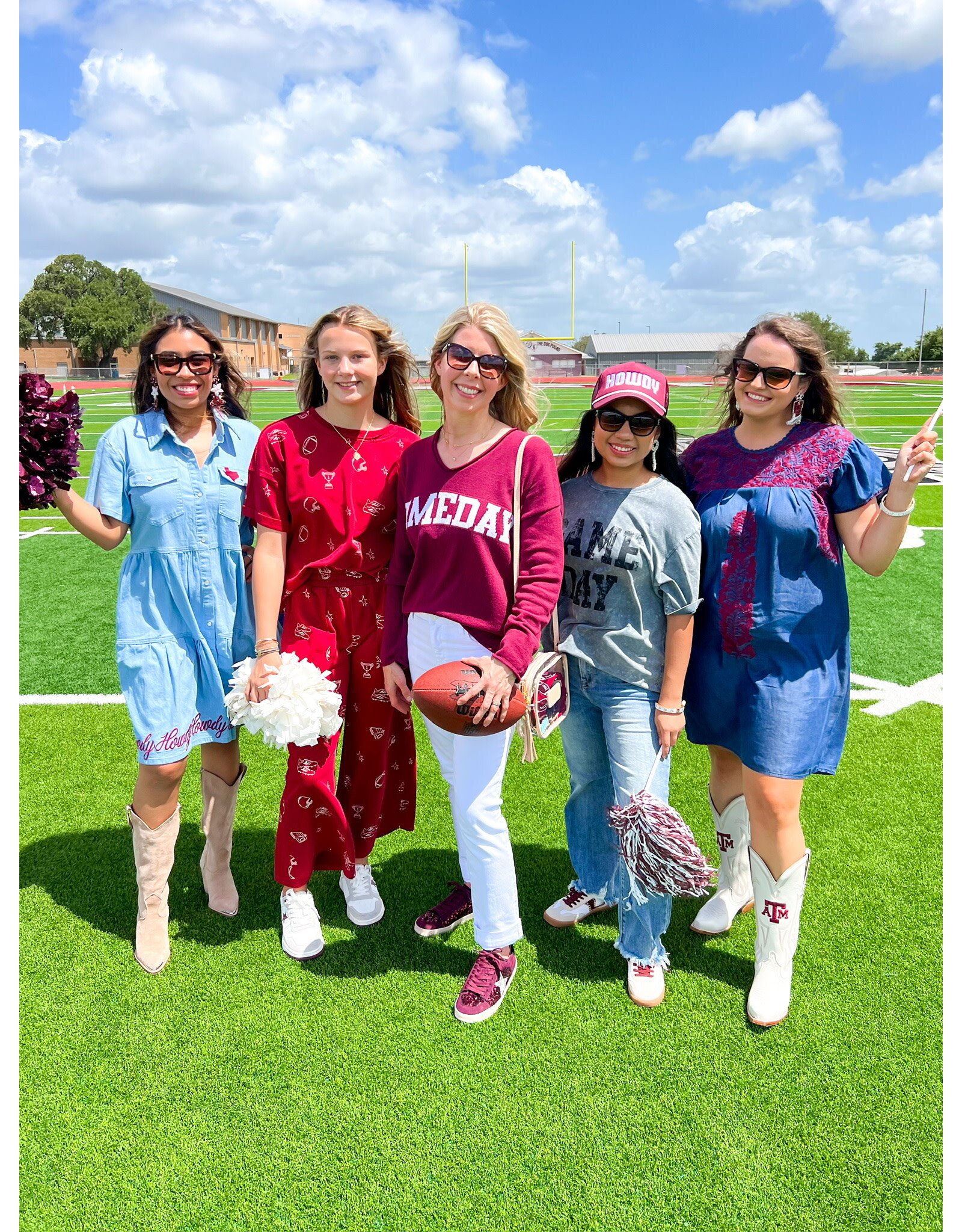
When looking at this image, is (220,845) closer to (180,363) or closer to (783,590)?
(180,363)

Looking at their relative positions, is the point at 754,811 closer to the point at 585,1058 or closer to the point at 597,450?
the point at 585,1058

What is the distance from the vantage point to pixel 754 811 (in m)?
2.92

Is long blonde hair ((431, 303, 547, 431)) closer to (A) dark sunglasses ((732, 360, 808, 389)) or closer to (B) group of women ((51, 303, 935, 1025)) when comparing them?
(B) group of women ((51, 303, 935, 1025))

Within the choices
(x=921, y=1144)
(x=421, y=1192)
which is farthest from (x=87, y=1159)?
(x=921, y=1144)

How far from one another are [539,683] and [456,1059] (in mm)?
1222

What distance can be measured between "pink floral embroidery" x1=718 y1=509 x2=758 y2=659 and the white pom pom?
52.5 inches

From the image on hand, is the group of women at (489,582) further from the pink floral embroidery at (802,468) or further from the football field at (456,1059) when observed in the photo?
the football field at (456,1059)

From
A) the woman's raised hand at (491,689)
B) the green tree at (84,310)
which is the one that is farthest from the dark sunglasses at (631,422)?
the green tree at (84,310)

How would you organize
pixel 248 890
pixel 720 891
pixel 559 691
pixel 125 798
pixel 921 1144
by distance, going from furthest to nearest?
pixel 125 798, pixel 248 890, pixel 720 891, pixel 559 691, pixel 921 1144

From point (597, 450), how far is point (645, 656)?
710 mm

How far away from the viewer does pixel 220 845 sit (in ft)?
11.7

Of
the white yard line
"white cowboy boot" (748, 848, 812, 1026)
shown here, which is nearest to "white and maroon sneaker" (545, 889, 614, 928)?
"white cowboy boot" (748, 848, 812, 1026)

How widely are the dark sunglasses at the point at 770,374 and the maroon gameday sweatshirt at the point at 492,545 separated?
67 cm

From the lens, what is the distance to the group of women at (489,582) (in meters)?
2.72
